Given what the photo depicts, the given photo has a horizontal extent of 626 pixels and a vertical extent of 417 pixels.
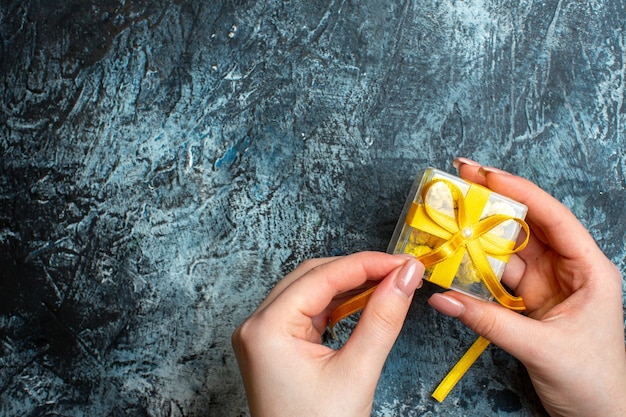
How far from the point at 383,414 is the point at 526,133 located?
82 cm

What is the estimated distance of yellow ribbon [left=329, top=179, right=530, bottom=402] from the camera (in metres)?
1.11

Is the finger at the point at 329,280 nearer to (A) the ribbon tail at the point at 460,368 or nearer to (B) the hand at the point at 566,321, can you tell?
(B) the hand at the point at 566,321

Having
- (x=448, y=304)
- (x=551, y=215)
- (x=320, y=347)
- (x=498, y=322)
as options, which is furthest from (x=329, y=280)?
(x=551, y=215)

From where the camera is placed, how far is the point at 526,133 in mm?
1432

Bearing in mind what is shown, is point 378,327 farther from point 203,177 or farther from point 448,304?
point 203,177

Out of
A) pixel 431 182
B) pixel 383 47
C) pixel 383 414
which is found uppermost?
pixel 383 47

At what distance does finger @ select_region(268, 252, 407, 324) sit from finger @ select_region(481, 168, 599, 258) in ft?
0.99

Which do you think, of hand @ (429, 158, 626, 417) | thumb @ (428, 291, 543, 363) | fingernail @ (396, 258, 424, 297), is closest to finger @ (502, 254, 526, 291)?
hand @ (429, 158, 626, 417)

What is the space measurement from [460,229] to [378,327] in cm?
28

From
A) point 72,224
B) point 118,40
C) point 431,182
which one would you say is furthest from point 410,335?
point 118,40

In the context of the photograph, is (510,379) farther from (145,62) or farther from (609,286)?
(145,62)

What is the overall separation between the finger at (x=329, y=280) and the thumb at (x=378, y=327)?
0.05 m

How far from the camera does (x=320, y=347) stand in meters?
1.03

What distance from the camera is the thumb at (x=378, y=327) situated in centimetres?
98
